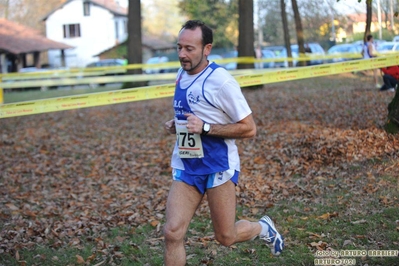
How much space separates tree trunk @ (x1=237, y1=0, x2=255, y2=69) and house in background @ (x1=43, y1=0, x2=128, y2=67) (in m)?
52.6

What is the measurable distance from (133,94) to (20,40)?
157ft

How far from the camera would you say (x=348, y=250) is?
5.90 m

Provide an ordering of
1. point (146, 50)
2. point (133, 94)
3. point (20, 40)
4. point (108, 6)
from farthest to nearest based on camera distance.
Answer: point (108, 6)
point (146, 50)
point (20, 40)
point (133, 94)

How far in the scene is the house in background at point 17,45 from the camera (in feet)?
172

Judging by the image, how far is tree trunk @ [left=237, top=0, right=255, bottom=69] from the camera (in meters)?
22.8

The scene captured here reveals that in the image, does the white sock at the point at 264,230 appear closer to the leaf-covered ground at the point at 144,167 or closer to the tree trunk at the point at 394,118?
the leaf-covered ground at the point at 144,167

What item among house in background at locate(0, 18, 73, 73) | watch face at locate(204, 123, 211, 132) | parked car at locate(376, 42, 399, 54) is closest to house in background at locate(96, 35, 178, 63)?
house in background at locate(0, 18, 73, 73)

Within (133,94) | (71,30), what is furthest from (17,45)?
(133,94)

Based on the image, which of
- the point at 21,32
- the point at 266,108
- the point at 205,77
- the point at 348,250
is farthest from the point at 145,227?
the point at 21,32

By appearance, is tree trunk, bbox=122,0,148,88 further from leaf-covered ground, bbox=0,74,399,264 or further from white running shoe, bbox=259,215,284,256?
white running shoe, bbox=259,215,284,256

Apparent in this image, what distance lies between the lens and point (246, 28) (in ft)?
76.0

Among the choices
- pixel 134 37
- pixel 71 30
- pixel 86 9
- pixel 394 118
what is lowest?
pixel 394 118

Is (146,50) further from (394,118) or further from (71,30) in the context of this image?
(394,118)

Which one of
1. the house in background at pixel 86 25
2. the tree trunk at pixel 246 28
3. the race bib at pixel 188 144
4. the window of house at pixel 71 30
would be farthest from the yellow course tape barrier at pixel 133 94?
the window of house at pixel 71 30
